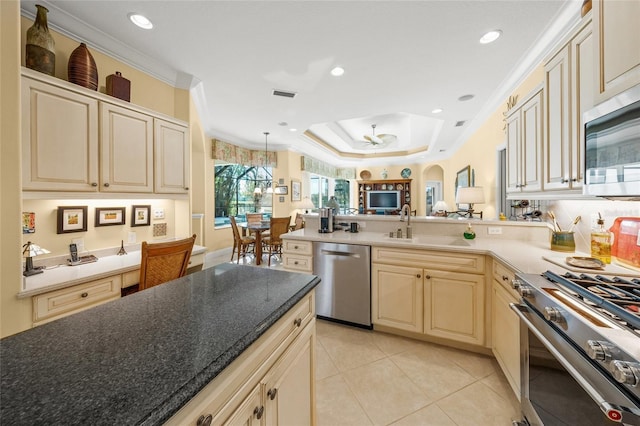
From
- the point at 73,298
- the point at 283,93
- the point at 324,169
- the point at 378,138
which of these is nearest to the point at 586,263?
the point at 73,298

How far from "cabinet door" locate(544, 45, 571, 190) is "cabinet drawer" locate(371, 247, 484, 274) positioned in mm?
755

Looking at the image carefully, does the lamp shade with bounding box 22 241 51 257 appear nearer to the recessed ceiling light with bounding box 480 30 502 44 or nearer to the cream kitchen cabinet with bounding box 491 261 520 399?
the cream kitchen cabinet with bounding box 491 261 520 399

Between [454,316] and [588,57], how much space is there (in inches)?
77.2

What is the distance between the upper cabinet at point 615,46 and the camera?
102cm

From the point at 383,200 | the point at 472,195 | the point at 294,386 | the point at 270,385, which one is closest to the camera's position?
the point at 270,385

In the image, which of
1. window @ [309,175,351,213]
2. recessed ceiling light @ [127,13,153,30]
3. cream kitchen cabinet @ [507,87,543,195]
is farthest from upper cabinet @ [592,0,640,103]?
window @ [309,175,351,213]

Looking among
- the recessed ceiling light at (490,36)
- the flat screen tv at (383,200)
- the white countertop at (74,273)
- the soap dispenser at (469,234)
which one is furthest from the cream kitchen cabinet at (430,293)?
the flat screen tv at (383,200)

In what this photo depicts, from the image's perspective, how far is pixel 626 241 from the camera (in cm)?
148

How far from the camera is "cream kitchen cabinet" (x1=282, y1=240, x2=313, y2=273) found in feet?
9.00

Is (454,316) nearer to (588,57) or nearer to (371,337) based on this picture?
(371,337)

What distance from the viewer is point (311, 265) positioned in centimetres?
273

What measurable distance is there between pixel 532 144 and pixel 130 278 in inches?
133

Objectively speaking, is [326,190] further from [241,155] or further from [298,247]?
[298,247]

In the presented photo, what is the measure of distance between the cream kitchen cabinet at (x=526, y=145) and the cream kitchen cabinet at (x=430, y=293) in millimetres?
761
